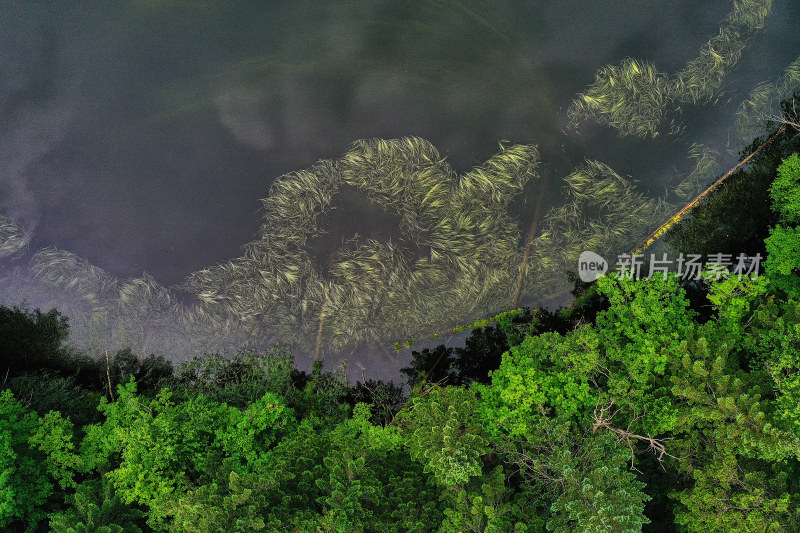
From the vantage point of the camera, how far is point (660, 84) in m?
10.9

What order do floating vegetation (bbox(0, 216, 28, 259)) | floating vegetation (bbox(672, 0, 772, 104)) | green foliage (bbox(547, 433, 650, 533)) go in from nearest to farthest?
green foliage (bbox(547, 433, 650, 533)) → floating vegetation (bbox(0, 216, 28, 259)) → floating vegetation (bbox(672, 0, 772, 104))

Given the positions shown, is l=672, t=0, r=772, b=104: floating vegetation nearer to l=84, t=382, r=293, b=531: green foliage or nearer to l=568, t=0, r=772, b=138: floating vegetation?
l=568, t=0, r=772, b=138: floating vegetation

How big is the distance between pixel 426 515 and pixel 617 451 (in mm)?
3450

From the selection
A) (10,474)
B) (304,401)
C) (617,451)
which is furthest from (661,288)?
(10,474)

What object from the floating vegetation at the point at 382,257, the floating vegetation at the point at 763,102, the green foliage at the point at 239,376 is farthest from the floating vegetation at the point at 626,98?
the green foliage at the point at 239,376

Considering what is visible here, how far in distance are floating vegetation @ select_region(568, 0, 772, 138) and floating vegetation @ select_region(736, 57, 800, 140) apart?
821 mm

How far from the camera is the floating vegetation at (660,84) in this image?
423 inches

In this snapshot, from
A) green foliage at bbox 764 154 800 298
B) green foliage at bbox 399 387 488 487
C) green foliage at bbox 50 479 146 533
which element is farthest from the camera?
green foliage at bbox 764 154 800 298

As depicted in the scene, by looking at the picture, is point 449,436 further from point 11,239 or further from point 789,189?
point 11,239

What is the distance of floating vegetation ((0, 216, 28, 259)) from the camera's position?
10.6 metres

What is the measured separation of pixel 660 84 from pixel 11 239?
1492 cm

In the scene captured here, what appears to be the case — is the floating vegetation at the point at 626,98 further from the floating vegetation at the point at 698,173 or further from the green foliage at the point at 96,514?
the green foliage at the point at 96,514

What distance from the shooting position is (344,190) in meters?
11.0

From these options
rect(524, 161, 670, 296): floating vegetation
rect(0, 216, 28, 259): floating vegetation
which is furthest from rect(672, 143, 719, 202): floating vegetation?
rect(0, 216, 28, 259): floating vegetation
